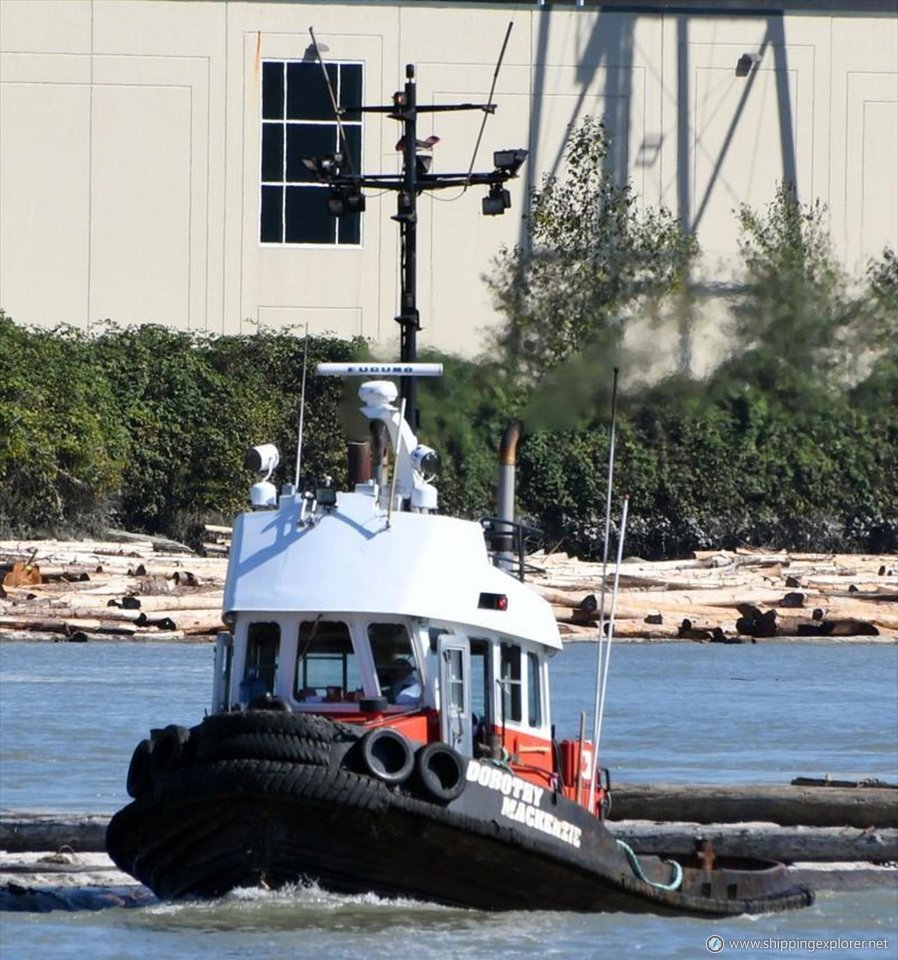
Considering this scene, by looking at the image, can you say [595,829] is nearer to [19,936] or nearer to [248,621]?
[248,621]

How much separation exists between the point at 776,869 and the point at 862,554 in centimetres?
3455

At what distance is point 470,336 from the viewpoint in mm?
49125

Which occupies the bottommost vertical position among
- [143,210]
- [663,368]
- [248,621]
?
[248,621]

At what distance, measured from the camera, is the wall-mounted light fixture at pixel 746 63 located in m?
51.4

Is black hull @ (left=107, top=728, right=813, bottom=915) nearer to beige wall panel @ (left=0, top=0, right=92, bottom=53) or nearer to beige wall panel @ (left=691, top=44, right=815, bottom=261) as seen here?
beige wall panel @ (left=691, top=44, right=815, bottom=261)

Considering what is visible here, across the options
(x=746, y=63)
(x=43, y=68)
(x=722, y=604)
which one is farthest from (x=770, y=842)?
(x=43, y=68)

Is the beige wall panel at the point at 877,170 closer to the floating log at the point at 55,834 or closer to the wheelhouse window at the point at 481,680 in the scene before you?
the floating log at the point at 55,834

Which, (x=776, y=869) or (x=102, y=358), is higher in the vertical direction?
(x=102, y=358)

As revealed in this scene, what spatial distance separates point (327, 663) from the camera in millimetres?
13812

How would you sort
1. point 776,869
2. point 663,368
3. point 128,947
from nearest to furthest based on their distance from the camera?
point 128,947 < point 776,869 < point 663,368

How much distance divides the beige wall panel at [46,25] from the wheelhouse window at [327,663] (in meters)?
38.9

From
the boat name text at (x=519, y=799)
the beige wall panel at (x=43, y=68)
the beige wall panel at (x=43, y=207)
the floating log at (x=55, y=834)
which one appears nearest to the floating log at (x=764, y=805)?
the floating log at (x=55, y=834)

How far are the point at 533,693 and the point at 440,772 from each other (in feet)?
4.54

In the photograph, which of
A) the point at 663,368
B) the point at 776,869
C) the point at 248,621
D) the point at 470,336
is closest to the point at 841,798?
the point at 776,869
